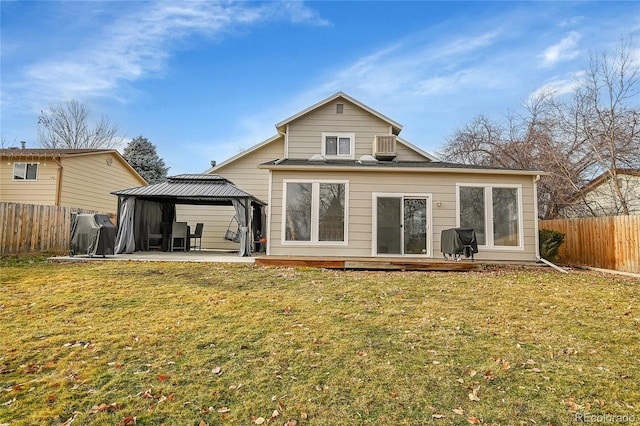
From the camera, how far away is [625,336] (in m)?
4.10

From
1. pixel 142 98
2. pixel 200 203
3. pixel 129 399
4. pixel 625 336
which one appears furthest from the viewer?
pixel 142 98

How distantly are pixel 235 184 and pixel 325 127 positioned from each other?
4.48m

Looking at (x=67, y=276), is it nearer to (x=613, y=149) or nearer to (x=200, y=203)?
(x=200, y=203)

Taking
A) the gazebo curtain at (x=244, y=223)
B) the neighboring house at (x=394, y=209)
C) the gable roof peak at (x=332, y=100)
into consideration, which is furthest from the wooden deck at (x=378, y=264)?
the gable roof peak at (x=332, y=100)

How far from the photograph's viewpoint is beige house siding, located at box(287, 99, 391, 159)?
1342cm

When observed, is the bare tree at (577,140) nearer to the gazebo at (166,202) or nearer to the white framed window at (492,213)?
the white framed window at (492,213)

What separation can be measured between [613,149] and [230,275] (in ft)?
48.2

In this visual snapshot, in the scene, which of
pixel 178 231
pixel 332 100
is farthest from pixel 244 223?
pixel 332 100

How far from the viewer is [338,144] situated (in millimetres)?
13445

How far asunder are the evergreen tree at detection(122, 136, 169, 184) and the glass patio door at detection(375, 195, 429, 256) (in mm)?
20669

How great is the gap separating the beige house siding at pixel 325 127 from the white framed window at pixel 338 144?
16cm

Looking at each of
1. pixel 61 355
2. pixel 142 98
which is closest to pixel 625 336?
pixel 61 355

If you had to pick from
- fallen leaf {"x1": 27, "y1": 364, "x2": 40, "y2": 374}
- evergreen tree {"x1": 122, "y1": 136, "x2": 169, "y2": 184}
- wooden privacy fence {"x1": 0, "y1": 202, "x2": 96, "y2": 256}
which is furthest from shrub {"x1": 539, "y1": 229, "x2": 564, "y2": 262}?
evergreen tree {"x1": 122, "y1": 136, "x2": 169, "y2": 184}

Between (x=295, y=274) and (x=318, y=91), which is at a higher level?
(x=318, y=91)
